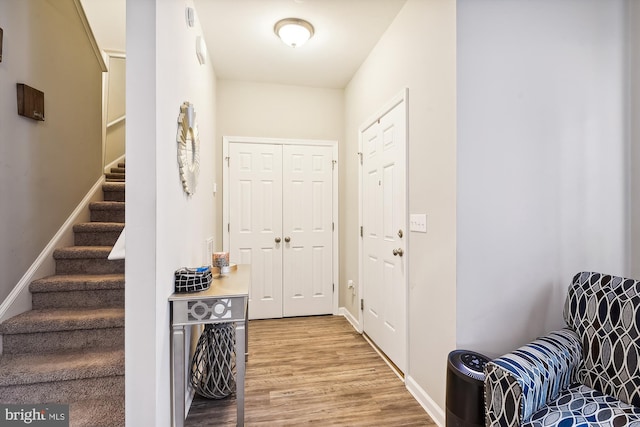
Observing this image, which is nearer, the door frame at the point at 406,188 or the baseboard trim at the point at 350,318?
the door frame at the point at 406,188

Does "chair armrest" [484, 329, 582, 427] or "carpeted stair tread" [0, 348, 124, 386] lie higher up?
"chair armrest" [484, 329, 582, 427]

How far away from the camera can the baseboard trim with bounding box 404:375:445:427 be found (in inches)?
69.5

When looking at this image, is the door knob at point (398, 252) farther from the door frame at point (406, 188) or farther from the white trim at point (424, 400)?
the white trim at point (424, 400)

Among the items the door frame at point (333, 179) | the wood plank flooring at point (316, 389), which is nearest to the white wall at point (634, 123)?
the wood plank flooring at point (316, 389)

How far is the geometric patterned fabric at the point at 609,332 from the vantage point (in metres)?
1.30

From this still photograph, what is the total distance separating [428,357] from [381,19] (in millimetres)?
2492

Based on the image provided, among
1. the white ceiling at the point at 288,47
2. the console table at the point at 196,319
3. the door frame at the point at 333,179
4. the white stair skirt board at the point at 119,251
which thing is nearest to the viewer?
the white stair skirt board at the point at 119,251

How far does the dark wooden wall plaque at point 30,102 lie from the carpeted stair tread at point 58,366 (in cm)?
155

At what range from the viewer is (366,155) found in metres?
3.06

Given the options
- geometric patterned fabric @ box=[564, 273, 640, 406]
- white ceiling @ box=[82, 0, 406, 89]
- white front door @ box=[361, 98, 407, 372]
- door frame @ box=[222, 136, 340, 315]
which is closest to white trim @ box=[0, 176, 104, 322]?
door frame @ box=[222, 136, 340, 315]

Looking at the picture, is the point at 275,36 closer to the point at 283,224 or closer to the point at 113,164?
the point at 283,224

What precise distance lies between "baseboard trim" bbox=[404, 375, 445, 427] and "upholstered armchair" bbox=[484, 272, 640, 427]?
585 mm

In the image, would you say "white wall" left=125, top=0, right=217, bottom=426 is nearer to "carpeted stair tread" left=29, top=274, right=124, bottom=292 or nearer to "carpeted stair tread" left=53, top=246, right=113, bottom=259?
"carpeted stair tread" left=29, top=274, right=124, bottom=292

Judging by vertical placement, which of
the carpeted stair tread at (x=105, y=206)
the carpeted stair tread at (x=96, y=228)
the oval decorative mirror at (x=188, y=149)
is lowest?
the carpeted stair tread at (x=96, y=228)
